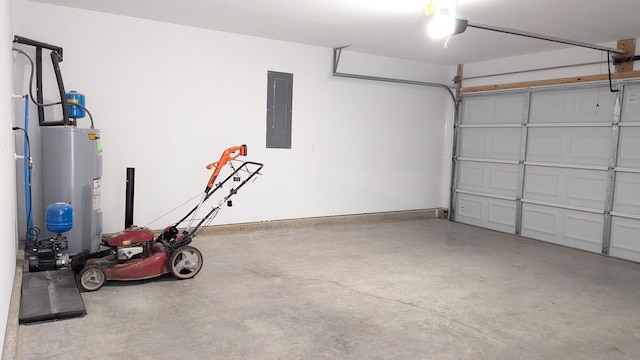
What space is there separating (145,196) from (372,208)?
3.58m

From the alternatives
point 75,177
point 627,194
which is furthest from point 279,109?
point 627,194

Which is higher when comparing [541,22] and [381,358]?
[541,22]

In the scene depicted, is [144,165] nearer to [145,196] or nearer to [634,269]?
[145,196]

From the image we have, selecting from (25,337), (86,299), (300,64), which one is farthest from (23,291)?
(300,64)

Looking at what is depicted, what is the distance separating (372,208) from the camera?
7461 mm

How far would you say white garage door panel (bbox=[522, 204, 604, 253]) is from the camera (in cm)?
595

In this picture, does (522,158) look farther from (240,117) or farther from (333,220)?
(240,117)

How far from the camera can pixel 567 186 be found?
6258 mm

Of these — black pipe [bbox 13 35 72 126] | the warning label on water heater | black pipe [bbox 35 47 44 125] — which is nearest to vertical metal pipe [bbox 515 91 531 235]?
the warning label on water heater

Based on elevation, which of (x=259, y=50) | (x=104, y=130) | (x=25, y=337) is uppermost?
(x=259, y=50)

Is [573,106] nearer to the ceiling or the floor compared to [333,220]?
nearer to the ceiling

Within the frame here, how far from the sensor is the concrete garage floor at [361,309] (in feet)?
9.57

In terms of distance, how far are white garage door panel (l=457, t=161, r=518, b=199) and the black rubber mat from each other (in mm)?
6039

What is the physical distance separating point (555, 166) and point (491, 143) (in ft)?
3.80
